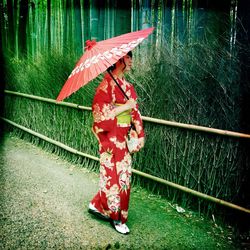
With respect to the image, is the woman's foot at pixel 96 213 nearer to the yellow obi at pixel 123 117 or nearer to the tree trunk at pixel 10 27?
the yellow obi at pixel 123 117

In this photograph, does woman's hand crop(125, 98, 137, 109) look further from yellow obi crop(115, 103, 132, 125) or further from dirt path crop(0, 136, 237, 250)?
dirt path crop(0, 136, 237, 250)

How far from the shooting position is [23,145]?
21.6 feet

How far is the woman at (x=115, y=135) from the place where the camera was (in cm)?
316

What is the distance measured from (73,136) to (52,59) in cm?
170

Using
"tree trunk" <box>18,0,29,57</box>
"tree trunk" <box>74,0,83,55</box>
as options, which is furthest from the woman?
"tree trunk" <box>18,0,29,57</box>

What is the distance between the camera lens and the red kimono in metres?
3.17

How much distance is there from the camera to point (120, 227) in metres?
3.30

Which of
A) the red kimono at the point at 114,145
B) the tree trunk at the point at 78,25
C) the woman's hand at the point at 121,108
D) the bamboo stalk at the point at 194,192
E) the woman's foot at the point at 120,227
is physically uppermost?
the tree trunk at the point at 78,25

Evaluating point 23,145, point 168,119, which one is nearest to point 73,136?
point 23,145

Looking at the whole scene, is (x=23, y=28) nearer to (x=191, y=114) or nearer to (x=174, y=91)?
(x=174, y=91)

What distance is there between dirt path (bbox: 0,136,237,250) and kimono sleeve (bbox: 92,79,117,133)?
1.11m

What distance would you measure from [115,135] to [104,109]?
0.29 meters

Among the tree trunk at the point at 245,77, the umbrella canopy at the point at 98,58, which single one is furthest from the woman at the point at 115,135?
the tree trunk at the point at 245,77

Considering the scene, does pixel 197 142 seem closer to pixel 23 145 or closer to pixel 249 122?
pixel 249 122
